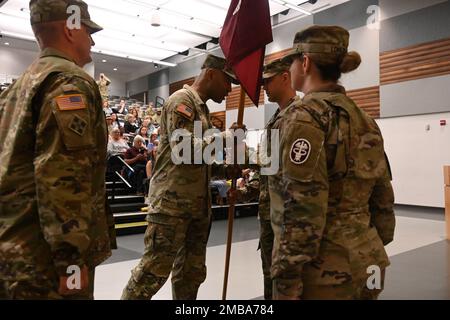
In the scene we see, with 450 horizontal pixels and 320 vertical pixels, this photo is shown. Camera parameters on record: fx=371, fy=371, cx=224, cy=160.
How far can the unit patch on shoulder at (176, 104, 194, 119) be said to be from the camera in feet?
6.58

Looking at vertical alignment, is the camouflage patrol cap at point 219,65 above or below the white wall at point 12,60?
below

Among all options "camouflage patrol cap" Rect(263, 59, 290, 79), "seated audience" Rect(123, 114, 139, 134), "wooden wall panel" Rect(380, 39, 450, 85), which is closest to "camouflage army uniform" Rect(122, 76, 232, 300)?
"camouflage patrol cap" Rect(263, 59, 290, 79)

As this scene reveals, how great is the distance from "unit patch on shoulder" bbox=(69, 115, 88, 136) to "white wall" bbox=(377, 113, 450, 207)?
777 cm

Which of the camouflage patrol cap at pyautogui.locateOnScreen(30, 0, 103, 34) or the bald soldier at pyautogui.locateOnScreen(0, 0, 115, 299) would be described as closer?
the bald soldier at pyautogui.locateOnScreen(0, 0, 115, 299)

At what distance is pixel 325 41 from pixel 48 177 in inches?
38.7

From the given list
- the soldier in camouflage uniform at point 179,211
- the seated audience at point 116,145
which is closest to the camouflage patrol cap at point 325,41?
the soldier in camouflage uniform at point 179,211

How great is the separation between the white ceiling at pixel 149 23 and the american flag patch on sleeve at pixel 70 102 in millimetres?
9224

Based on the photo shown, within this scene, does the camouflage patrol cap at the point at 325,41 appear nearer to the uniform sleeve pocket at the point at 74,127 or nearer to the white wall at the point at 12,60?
the uniform sleeve pocket at the point at 74,127

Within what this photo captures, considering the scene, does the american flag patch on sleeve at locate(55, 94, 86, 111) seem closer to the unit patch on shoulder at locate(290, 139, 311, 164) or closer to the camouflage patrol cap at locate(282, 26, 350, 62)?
the unit patch on shoulder at locate(290, 139, 311, 164)

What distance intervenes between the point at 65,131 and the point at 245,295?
7.00ft

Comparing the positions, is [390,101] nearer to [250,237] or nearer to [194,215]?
[250,237]

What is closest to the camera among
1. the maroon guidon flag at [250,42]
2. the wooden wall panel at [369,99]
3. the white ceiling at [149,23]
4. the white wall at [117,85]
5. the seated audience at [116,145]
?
the maroon guidon flag at [250,42]

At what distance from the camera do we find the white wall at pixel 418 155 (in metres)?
7.38

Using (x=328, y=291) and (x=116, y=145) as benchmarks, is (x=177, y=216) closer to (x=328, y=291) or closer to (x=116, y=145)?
(x=328, y=291)
